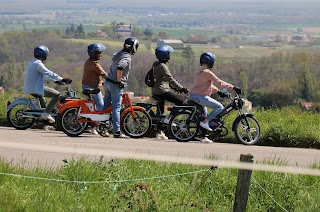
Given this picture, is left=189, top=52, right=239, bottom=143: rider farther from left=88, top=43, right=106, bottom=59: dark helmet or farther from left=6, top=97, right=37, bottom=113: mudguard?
left=6, top=97, right=37, bottom=113: mudguard

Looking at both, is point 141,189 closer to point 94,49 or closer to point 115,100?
point 115,100

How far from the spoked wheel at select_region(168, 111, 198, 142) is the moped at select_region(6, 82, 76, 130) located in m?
2.19

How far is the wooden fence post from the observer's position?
7418 millimetres

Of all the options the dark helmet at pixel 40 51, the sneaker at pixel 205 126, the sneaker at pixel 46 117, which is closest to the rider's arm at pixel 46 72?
the dark helmet at pixel 40 51

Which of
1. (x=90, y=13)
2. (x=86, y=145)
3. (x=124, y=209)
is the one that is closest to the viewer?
(x=124, y=209)

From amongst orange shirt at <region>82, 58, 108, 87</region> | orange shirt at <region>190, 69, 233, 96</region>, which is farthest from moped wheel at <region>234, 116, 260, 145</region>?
orange shirt at <region>82, 58, 108, 87</region>

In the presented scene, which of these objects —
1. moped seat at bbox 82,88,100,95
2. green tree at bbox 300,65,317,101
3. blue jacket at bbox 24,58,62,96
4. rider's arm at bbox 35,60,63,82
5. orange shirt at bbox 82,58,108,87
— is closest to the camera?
moped seat at bbox 82,88,100,95

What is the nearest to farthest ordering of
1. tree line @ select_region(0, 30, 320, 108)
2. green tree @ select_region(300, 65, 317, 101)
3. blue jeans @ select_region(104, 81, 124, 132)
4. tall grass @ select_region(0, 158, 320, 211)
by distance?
1. tall grass @ select_region(0, 158, 320, 211)
2. blue jeans @ select_region(104, 81, 124, 132)
3. green tree @ select_region(300, 65, 317, 101)
4. tree line @ select_region(0, 30, 320, 108)

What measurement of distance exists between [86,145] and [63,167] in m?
3.52

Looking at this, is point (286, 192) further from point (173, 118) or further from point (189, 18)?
point (189, 18)

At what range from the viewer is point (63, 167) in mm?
9875

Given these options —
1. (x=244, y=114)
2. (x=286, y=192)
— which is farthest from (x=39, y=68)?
(x=286, y=192)

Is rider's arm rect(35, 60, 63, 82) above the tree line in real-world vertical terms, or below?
above

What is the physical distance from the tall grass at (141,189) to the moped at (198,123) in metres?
4.47
